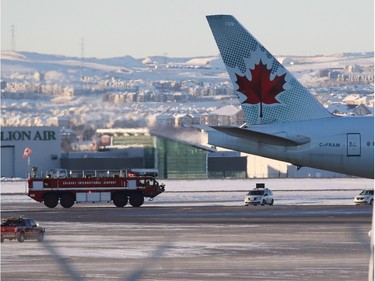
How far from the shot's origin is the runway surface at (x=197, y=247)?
37.6 m

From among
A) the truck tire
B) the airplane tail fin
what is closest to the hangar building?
the airplane tail fin

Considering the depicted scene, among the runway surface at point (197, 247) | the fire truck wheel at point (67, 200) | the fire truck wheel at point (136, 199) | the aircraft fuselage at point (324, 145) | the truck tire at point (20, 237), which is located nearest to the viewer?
the runway surface at point (197, 247)

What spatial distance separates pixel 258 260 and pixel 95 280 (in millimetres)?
7505

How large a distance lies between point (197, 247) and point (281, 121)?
16.9m

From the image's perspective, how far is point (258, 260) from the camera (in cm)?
4125

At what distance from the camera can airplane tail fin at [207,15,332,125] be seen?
62.7 m

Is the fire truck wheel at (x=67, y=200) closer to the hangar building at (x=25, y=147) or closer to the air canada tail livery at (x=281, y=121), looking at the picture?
the air canada tail livery at (x=281, y=121)

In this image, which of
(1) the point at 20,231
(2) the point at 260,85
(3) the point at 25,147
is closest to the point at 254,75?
(2) the point at 260,85

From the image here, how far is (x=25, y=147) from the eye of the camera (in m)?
165

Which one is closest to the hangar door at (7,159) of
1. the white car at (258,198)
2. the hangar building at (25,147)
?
the hangar building at (25,147)

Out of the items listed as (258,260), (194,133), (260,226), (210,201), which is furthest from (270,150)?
(194,133)

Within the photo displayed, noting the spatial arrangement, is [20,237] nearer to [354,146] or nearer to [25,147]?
[354,146]

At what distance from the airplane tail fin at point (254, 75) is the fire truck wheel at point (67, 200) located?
26.1 metres

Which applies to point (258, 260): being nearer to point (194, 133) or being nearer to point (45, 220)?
point (45, 220)
